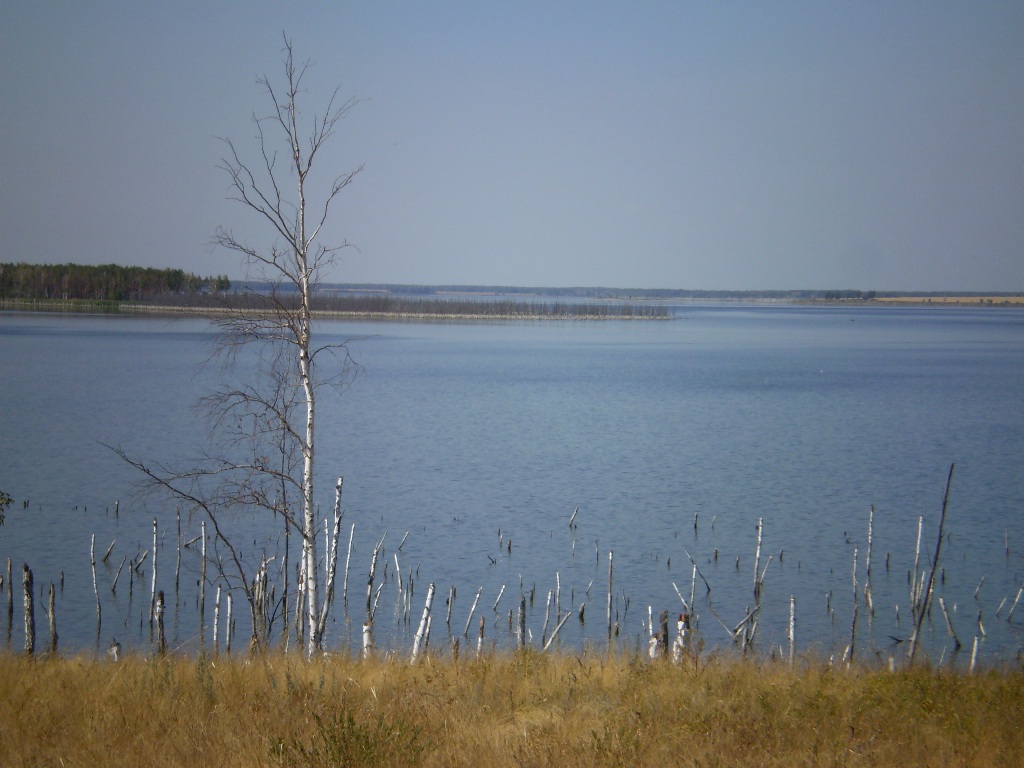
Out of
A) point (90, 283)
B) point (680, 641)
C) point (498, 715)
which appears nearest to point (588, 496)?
point (680, 641)

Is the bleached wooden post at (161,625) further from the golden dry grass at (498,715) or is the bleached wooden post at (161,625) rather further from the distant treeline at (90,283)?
the distant treeline at (90,283)

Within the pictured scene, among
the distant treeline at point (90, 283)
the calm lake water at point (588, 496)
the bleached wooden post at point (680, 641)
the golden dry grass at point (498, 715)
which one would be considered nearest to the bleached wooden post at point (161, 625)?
the calm lake water at point (588, 496)

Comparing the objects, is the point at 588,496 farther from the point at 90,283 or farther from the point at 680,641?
the point at 90,283

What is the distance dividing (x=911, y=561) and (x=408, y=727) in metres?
17.7

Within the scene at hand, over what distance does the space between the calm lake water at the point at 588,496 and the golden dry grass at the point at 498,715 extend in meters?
3.32

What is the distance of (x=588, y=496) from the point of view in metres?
28.4

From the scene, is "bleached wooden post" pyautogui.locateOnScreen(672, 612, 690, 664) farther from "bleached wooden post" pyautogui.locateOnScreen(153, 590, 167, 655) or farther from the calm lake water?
"bleached wooden post" pyautogui.locateOnScreen(153, 590, 167, 655)

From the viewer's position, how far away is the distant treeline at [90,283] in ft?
538

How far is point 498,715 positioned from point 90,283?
17429 cm

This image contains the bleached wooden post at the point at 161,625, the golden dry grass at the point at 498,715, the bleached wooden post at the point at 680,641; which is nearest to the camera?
the golden dry grass at the point at 498,715

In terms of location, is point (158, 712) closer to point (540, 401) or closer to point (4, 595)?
point (4, 595)

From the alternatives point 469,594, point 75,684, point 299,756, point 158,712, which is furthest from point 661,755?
point 469,594

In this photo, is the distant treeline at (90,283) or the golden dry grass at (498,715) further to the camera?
the distant treeline at (90,283)

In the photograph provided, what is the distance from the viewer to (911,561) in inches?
861
